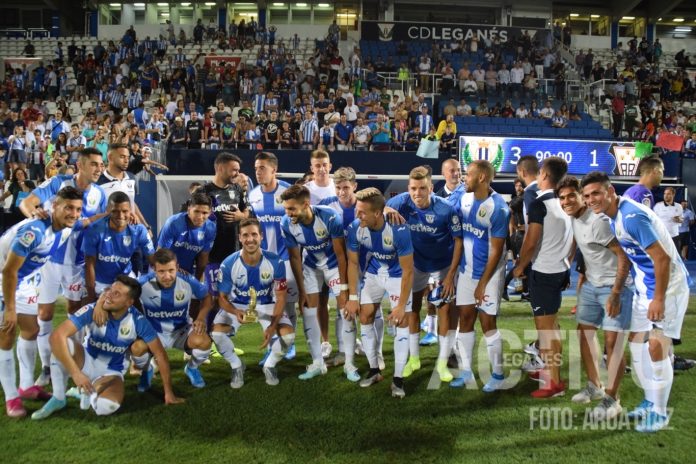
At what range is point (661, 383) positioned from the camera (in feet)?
15.5

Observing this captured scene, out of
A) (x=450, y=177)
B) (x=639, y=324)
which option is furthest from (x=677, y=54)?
(x=639, y=324)

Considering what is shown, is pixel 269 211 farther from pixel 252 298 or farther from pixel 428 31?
pixel 428 31

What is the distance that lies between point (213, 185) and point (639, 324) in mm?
4548

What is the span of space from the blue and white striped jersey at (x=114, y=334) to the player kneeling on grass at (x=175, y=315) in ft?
0.70

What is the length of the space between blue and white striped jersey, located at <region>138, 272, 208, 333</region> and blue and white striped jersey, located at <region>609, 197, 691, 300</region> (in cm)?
373

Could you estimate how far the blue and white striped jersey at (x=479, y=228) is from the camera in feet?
18.2

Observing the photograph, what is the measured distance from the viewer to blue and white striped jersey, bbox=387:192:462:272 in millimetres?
5859

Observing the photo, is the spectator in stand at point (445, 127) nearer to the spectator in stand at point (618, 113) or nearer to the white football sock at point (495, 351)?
the spectator in stand at point (618, 113)

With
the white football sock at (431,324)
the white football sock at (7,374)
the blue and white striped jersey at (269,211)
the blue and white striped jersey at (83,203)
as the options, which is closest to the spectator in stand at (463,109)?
the white football sock at (431,324)

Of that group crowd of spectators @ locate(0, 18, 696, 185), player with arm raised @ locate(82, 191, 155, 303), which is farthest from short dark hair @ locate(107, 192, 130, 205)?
crowd of spectators @ locate(0, 18, 696, 185)

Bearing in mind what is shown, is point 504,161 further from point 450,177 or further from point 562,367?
point 562,367

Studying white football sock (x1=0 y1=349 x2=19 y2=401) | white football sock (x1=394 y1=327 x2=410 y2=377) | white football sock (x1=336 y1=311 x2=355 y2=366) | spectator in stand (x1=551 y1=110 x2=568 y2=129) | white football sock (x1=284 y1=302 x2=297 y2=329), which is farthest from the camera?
spectator in stand (x1=551 y1=110 x2=568 y2=129)

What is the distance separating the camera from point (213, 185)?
688cm

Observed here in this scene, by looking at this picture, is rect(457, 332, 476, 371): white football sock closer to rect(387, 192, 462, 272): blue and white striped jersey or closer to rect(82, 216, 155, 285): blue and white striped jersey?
rect(387, 192, 462, 272): blue and white striped jersey
